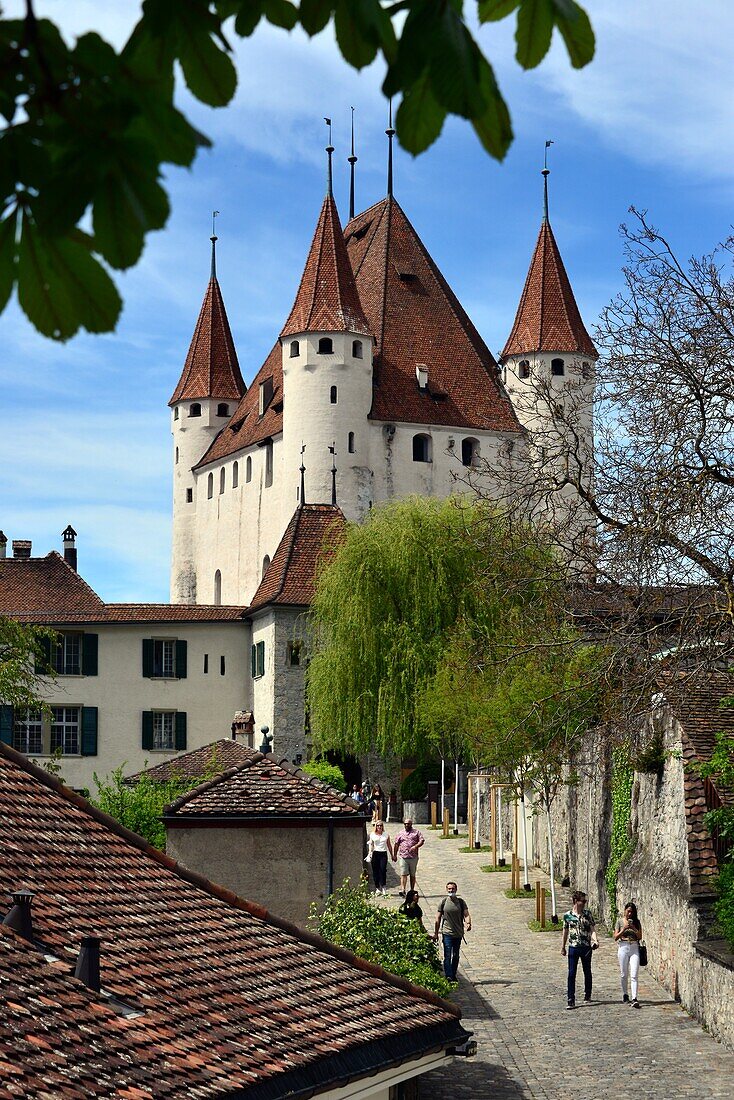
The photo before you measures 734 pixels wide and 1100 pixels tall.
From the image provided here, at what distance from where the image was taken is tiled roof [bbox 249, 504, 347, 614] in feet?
202

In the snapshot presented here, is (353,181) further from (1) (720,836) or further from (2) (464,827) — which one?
(1) (720,836)

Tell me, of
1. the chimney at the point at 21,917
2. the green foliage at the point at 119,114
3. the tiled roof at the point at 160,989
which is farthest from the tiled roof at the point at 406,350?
the green foliage at the point at 119,114

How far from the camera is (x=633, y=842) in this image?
92.2ft

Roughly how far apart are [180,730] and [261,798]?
1512 inches

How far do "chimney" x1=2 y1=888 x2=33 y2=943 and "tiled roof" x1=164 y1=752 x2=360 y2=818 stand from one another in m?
11.5

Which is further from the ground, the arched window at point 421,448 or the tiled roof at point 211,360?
the tiled roof at point 211,360

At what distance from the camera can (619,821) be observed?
2905 centimetres

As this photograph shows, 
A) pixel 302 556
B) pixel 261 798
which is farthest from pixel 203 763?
pixel 302 556

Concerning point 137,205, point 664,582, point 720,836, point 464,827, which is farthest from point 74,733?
point 137,205

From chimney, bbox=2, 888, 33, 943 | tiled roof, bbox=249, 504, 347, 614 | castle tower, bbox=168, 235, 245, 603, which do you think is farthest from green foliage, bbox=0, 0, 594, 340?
castle tower, bbox=168, 235, 245, 603

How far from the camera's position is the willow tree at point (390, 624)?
52.6 m

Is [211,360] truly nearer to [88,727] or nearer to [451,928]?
[88,727]

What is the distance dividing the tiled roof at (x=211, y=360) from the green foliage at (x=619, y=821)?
65.9 meters

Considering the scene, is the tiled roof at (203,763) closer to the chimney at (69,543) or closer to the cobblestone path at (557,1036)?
the cobblestone path at (557,1036)
